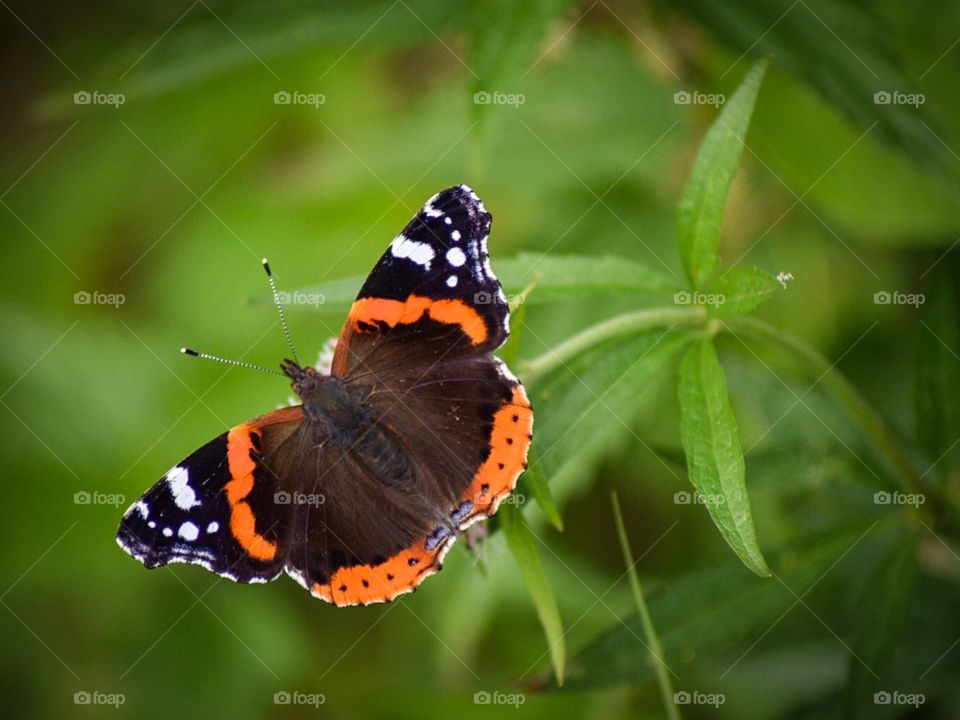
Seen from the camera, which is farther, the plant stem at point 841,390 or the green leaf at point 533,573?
the plant stem at point 841,390

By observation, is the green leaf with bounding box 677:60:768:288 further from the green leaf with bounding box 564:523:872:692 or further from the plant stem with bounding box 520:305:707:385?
the green leaf with bounding box 564:523:872:692

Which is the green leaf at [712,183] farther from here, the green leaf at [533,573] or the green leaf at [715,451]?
the green leaf at [533,573]

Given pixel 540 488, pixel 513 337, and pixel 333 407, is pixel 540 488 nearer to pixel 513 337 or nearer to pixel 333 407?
pixel 513 337

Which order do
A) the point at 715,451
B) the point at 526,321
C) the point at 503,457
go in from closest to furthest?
1. the point at 715,451
2. the point at 503,457
3. the point at 526,321

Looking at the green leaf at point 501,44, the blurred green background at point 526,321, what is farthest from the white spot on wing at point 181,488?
the green leaf at point 501,44

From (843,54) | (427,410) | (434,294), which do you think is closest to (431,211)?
(434,294)

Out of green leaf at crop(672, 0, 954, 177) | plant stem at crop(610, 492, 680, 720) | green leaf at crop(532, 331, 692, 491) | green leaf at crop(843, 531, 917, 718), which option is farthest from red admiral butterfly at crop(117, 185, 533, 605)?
green leaf at crop(672, 0, 954, 177)

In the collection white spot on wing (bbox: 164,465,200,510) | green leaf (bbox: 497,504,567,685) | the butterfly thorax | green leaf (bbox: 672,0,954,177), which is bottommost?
green leaf (bbox: 497,504,567,685)

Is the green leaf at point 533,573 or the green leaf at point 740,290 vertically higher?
the green leaf at point 740,290
